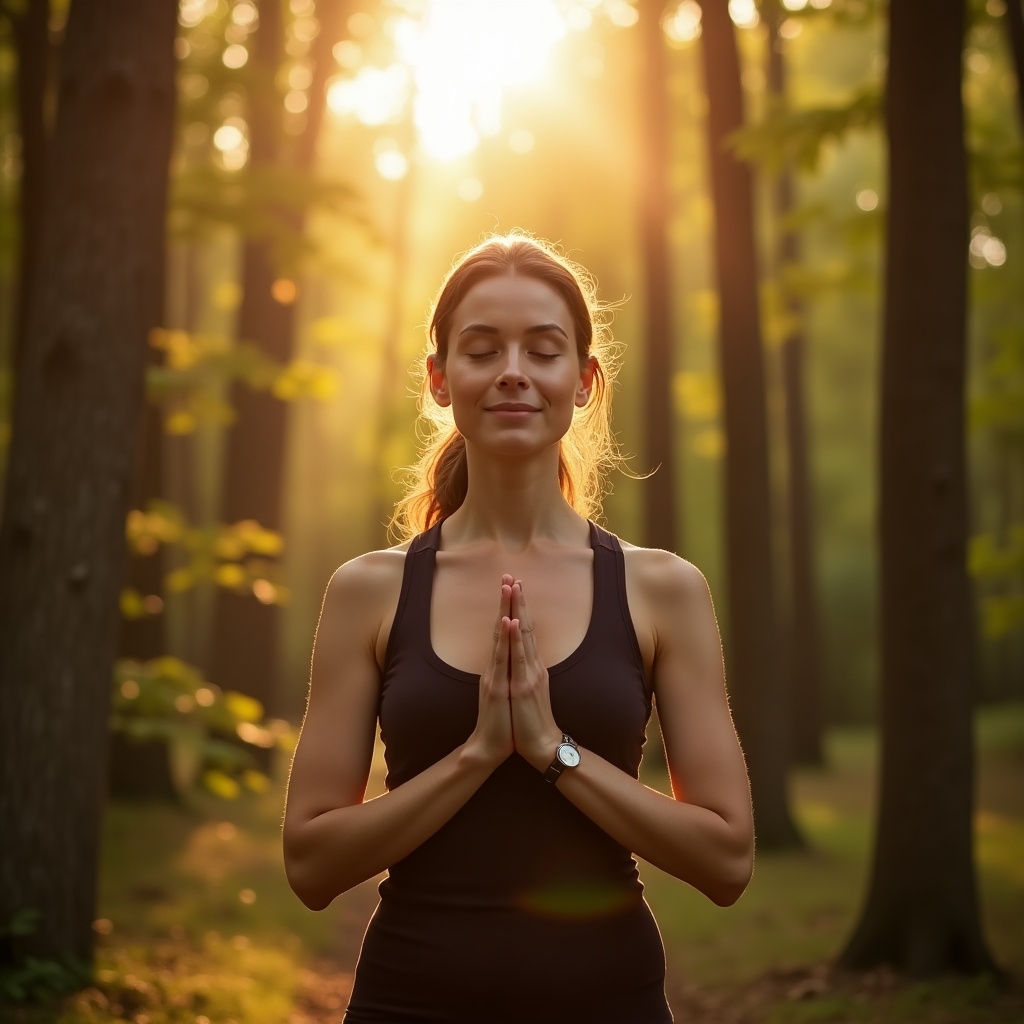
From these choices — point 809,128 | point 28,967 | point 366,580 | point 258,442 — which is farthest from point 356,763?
point 258,442

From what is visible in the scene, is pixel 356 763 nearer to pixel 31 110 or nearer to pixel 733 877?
pixel 733 877

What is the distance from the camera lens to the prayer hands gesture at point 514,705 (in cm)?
255

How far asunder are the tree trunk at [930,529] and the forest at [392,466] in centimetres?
2

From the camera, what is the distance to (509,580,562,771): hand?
8.38 feet

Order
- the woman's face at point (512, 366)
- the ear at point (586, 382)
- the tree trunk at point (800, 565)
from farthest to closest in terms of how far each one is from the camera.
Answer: the tree trunk at point (800, 565)
the ear at point (586, 382)
the woman's face at point (512, 366)

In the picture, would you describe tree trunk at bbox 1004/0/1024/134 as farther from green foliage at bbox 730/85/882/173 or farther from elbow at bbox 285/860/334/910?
elbow at bbox 285/860/334/910

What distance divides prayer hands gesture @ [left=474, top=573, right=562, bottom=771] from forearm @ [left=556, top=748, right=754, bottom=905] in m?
0.09

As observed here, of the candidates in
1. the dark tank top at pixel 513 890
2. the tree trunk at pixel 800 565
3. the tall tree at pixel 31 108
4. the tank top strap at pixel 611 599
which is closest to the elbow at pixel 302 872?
the dark tank top at pixel 513 890

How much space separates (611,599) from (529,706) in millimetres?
366

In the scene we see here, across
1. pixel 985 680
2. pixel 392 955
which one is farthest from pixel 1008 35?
pixel 985 680

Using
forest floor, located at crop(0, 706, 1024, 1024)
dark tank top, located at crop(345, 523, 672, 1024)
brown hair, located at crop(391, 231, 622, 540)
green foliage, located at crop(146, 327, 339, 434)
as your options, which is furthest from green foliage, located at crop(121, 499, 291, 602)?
dark tank top, located at crop(345, 523, 672, 1024)

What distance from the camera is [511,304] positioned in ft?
9.34

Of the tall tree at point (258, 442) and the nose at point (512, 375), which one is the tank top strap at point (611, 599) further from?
the tall tree at point (258, 442)

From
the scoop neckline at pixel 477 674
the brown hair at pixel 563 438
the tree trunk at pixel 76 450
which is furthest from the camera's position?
the tree trunk at pixel 76 450
